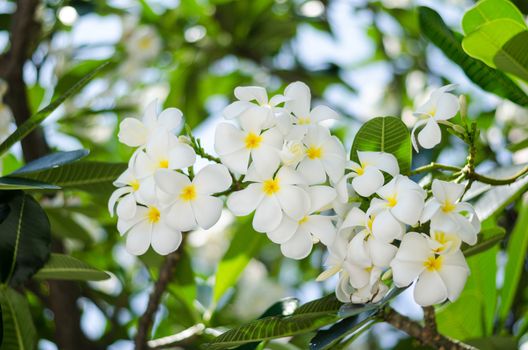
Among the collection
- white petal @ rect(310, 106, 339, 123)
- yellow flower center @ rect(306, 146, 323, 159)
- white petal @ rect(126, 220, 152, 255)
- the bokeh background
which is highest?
white petal @ rect(310, 106, 339, 123)

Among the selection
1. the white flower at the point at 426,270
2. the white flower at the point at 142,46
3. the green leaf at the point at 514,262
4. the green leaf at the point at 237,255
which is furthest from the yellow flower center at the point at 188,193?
the white flower at the point at 142,46

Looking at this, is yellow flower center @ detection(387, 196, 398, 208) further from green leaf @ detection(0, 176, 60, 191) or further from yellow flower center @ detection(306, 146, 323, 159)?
green leaf @ detection(0, 176, 60, 191)

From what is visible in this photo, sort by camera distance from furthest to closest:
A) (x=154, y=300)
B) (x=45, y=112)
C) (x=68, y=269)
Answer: (x=154, y=300) → (x=68, y=269) → (x=45, y=112)

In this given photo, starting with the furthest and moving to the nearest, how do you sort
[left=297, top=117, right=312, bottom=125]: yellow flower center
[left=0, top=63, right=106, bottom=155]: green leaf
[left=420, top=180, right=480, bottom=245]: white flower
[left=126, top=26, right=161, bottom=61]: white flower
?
[left=126, top=26, right=161, bottom=61]: white flower < [left=0, top=63, right=106, bottom=155]: green leaf < [left=297, top=117, right=312, bottom=125]: yellow flower center < [left=420, top=180, right=480, bottom=245]: white flower

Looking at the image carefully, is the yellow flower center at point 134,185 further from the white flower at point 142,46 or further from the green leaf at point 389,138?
the white flower at point 142,46

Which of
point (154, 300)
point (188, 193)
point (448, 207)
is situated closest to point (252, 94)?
point (188, 193)

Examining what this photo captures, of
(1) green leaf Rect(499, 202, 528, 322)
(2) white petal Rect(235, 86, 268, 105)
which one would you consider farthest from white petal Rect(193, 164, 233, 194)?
(1) green leaf Rect(499, 202, 528, 322)

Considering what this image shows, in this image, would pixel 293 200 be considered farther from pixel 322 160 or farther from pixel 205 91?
pixel 205 91
